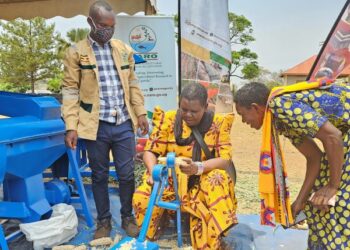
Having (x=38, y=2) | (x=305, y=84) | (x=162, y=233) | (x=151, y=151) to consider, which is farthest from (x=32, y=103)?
(x=38, y=2)

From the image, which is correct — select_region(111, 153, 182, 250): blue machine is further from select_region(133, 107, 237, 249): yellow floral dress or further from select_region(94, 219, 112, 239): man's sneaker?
select_region(94, 219, 112, 239): man's sneaker

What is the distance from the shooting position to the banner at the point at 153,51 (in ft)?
17.7

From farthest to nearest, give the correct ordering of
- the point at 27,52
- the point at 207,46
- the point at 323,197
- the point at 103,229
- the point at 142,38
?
the point at 27,52 < the point at 142,38 < the point at 207,46 < the point at 103,229 < the point at 323,197

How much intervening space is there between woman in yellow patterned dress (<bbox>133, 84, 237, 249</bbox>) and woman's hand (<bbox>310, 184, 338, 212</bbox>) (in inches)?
34.7

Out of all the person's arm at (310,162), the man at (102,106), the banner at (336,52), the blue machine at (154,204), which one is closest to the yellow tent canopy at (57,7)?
the banner at (336,52)

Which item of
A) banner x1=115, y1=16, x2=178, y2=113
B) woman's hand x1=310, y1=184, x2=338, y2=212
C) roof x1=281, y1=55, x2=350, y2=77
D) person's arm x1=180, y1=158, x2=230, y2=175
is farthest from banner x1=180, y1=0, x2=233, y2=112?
roof x1=281, y1=55, x2=350, y2=77

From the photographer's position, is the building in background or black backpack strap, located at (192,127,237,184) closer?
black backpack strap, located at (192,127,237,184)

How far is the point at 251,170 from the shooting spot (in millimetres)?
6871

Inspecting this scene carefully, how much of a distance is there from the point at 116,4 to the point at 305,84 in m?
4.48

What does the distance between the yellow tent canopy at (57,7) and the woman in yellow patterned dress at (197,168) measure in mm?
3111

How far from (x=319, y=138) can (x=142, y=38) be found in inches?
154

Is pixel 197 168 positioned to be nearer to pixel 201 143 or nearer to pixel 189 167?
pixel 189 167

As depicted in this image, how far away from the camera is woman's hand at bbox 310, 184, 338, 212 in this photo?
1.96 m

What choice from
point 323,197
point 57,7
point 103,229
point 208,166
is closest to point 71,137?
point 103,229
